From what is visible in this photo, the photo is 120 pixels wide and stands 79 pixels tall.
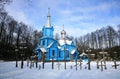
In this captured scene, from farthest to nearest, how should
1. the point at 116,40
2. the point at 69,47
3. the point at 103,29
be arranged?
the point at 103,29 → the point at 116,40 → the point at 69,47

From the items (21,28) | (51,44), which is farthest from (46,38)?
(21,28)

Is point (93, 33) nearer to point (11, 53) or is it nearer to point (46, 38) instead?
point (46, 38)

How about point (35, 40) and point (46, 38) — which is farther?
point (35, 40)

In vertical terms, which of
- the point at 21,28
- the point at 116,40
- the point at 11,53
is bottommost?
the point at 11,53

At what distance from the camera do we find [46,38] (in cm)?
5194

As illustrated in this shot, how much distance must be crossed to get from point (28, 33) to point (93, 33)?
31.5 meters

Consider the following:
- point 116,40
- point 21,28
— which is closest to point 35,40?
point 21,28

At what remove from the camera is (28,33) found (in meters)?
66.4

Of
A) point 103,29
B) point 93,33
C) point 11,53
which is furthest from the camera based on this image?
point 93,33

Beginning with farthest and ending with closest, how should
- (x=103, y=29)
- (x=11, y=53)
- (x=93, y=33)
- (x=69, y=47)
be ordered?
(x=93, y=33)
(x=103, y=29)
(x=69, y=47)
(x=11, y=53)

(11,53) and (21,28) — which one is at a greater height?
(21,28)

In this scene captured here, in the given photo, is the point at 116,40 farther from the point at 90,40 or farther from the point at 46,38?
the point at 46,38

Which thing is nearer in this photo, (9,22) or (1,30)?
(1,30)

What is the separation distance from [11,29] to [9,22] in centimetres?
276
